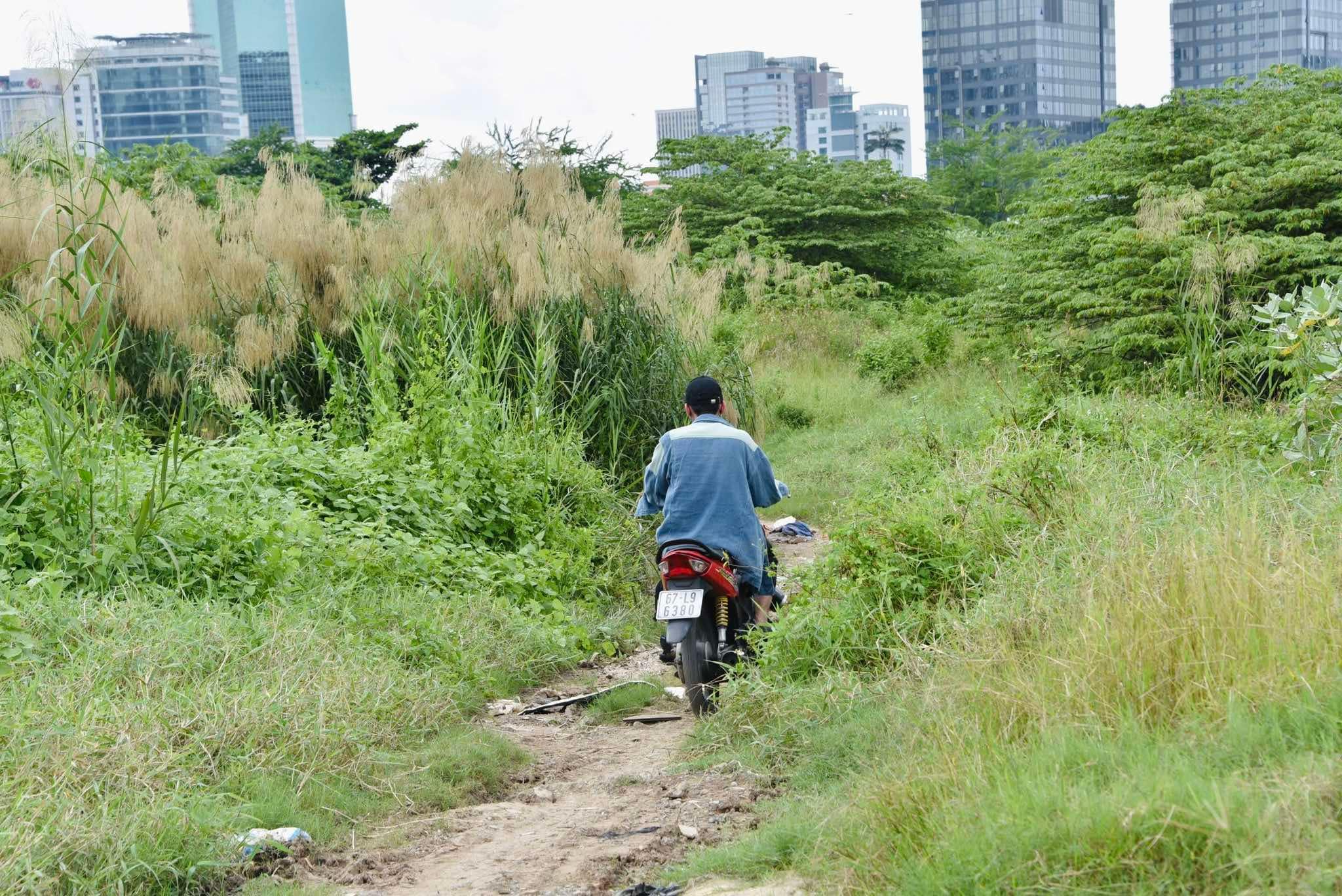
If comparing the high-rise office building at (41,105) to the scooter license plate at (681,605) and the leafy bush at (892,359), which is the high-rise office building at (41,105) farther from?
the leafy bush at (892,359)

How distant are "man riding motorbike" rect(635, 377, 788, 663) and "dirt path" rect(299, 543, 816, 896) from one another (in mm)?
733

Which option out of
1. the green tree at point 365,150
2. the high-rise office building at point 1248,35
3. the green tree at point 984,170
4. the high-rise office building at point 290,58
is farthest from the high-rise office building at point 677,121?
the green tree at point 365,150

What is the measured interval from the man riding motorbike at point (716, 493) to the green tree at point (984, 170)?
3917 centimetres

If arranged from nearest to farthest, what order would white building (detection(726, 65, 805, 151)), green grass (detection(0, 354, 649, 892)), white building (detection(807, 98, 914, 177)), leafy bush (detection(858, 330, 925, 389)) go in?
green grass (detection(0, 354, 649, 892)) < leafy bush (detection(858, 330, 925, 389)) < white building (detection(807, 98, 914, 177)) < white building (detection(726, 65, 805, 151))

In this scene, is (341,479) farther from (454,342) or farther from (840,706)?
(840,706)

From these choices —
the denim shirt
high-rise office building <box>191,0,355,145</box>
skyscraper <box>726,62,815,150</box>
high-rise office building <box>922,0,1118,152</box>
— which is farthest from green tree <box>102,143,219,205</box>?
skyscraper <box>726,62,815,150</box>

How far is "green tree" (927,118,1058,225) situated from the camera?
45.3 meters

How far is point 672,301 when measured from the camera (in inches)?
396

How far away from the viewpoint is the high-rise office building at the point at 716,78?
16250 centimetres

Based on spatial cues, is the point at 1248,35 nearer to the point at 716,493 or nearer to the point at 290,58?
the point at 290,58

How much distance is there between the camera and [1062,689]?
356 cm

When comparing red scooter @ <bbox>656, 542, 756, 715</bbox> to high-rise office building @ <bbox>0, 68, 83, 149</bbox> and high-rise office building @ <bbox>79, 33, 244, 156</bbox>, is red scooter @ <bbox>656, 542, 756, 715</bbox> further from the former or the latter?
high-rise office building @ <bbox>79, 33, 244, 156</bbox>

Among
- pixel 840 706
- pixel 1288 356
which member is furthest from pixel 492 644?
pixel 1288 356

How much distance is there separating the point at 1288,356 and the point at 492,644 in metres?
5.33
